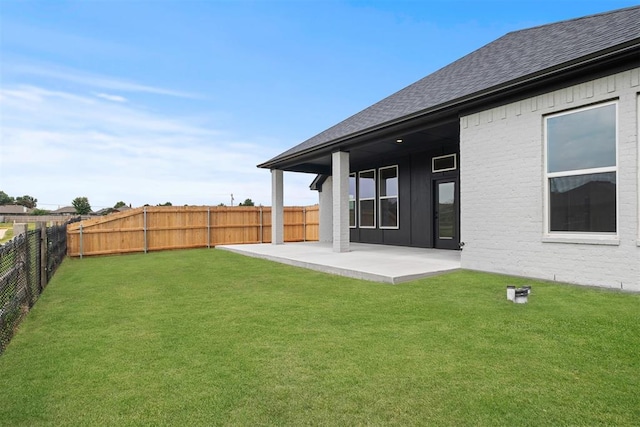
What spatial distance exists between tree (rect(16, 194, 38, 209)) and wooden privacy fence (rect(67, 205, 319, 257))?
3819 inches

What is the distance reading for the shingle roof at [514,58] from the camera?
5391 millimetres

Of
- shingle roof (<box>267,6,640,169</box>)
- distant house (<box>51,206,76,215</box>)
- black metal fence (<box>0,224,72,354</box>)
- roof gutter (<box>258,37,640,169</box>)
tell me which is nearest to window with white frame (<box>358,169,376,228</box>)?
shingle roof (<box>267,6,640,169</box>)

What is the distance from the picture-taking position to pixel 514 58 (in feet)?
23.4

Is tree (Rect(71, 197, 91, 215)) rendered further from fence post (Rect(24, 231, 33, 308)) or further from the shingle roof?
the shingle roof

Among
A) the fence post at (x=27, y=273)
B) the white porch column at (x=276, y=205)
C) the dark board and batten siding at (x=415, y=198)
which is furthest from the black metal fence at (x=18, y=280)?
the dark board and batten siding at (x=415, y=198)

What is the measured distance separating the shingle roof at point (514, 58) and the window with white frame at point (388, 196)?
8.31 feet

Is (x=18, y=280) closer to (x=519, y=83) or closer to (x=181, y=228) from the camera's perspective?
(x=519, y=83)

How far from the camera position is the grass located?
2070 mm

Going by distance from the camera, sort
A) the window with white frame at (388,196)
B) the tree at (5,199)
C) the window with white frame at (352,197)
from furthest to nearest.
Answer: the tree at (5,199), the window with white frame at (352,197), the window with white frame at (388,196)

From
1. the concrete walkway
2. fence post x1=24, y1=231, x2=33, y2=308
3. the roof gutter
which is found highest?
the roof gutter

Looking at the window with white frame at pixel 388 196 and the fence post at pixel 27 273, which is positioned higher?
the window with white frame at pixel 388 196

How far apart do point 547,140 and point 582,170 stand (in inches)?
27.8

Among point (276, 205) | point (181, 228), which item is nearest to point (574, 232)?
point (276, 205)

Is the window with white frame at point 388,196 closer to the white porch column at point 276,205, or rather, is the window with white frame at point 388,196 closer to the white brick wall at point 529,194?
the white porch column at point 276,205
